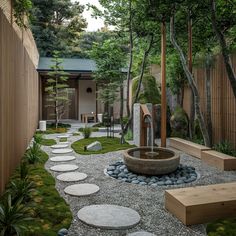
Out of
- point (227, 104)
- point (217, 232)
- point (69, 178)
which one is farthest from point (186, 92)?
point (217, 232)

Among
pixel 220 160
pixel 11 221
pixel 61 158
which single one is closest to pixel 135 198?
pixel 11 221

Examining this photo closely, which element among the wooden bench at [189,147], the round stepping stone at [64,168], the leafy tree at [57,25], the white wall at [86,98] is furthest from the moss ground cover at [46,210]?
the leafy tree at [57,25]

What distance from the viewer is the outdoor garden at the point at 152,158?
8.82ft

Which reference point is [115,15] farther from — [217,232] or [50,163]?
[217,232]

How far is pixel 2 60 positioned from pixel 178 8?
4.64m

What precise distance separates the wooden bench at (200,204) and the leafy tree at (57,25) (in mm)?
19982

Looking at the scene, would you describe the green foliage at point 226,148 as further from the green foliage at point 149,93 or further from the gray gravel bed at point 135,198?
the green foliage at point 149,93

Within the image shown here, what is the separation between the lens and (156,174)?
4.39 m

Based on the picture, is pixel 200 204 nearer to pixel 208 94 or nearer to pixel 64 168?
pixel 64 168

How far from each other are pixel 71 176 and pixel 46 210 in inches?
56.6

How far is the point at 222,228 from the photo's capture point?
2574 mm

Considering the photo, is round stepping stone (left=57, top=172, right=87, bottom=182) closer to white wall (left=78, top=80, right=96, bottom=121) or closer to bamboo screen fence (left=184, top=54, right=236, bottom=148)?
bamboo screen fence (left=184, top=54, right=236, bottom=148)

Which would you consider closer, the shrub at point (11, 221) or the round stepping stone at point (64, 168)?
the shrub at point (11, 221)

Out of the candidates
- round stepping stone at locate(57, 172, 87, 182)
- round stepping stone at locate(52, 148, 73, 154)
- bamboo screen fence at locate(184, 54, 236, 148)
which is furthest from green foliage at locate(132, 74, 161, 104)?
round stepping stone at locate(57, 172, 87, 182)
